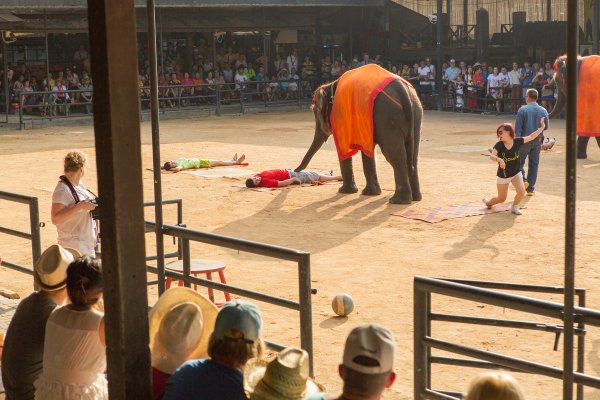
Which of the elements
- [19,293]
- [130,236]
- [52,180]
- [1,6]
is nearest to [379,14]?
[1,6]

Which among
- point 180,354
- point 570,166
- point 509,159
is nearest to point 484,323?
point 570,166

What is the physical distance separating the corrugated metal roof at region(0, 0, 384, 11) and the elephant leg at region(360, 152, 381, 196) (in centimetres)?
1505

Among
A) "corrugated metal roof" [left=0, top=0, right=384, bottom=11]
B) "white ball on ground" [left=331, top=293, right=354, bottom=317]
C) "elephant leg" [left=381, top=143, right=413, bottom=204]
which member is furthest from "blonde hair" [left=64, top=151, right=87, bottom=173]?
"corrugated metal roof" [left=0, top=0, right=384, bottom=11]

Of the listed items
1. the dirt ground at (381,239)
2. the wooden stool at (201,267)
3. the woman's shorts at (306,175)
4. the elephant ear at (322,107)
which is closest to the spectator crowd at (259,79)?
the dirt ground at (381,239)

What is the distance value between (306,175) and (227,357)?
12361 mm

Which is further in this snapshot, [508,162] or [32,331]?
[508,162]

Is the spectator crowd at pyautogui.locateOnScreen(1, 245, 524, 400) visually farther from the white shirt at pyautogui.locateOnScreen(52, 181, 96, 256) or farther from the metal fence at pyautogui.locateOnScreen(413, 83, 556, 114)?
the metal fence at pyautogui.locateOnScreen(413, 83, 556, 114)

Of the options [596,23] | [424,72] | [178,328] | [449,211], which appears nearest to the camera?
[178,328]

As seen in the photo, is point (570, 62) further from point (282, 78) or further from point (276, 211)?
point (282, 78)

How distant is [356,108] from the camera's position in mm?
14891

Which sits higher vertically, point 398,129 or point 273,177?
point 398,129

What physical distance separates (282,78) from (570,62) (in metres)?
29.8

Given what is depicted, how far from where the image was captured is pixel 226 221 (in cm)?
1336

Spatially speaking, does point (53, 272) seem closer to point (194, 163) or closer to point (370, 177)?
point (370, 177)
